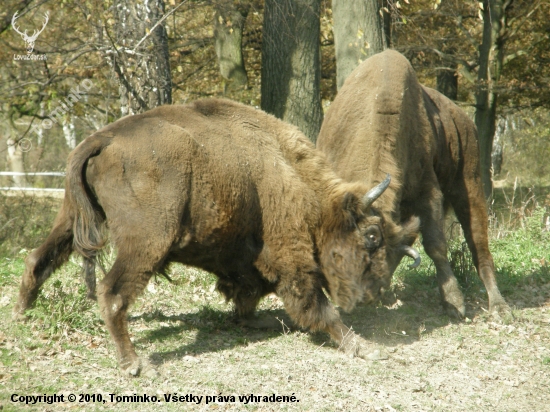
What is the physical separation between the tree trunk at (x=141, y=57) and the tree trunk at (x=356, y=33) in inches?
106

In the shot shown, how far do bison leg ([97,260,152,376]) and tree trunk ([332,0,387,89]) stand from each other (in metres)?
5.15

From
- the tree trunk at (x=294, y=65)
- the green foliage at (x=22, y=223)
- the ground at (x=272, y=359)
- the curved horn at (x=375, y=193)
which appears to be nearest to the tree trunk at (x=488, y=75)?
the tree trunk at (x=294, y=65)

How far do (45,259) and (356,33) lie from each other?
5.53 meters

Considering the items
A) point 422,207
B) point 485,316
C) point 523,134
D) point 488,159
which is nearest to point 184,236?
point 422,207

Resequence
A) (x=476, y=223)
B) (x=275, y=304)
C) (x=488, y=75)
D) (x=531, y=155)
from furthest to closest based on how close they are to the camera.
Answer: (x=531, y=155) → (x=488, y=75) → (x=476, y=223) → (x=275, y=304)

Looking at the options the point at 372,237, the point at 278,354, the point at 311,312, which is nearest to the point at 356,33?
the point at 372,237

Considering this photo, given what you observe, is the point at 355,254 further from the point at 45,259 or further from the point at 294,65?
the point at 294,65

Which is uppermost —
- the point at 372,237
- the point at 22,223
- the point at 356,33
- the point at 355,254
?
the point at 356,33

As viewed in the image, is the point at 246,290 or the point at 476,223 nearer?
the point at 246,290

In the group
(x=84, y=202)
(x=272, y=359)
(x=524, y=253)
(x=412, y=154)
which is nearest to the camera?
(x=84, y=202)

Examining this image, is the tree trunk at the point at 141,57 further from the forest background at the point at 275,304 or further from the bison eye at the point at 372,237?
the bison eye at the point at 372,237

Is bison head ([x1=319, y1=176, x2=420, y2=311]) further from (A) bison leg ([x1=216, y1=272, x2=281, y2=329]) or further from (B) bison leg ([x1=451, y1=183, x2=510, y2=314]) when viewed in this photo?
(B) bison leg ([x1=451, y1=183, x2=510, y2=314])

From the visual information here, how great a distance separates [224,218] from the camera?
16.6ft

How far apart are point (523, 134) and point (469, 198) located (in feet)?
69.1
